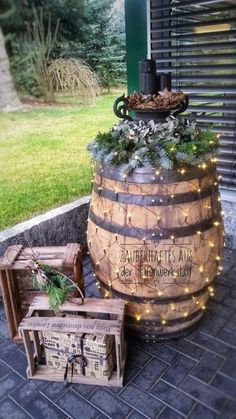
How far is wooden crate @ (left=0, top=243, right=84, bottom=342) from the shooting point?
6.59 feet

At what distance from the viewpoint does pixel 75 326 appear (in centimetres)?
175

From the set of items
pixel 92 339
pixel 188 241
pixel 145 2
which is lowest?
pixel 92 339

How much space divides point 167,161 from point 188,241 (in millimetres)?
437

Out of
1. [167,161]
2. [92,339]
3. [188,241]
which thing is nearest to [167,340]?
[92,339]

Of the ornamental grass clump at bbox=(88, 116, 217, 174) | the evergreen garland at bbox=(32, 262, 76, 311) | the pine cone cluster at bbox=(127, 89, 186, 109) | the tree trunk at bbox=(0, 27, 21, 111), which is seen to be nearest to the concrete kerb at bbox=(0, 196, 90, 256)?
the evergreen garland at bbox=(32, 262, 76, 311)

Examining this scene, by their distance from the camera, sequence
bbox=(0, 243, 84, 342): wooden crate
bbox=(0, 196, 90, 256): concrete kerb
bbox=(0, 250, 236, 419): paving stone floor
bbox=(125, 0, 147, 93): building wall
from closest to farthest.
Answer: bbox=(0, 250, 236, 419): paving stone floor
bbox=(0, 243, 84, 342): wooden crate
bbox=(0, 196, 90, 256): concrete kerb
bbox=(125, 0, 147, 93): building wall

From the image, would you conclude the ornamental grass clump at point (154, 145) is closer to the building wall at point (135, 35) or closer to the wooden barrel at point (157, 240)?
the wooden barrel at point (157, 240)

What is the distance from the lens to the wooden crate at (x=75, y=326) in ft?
5.70

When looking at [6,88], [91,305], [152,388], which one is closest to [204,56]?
[91,305]

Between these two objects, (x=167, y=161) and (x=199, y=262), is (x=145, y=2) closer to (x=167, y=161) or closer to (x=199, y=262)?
(x=167, y=161)

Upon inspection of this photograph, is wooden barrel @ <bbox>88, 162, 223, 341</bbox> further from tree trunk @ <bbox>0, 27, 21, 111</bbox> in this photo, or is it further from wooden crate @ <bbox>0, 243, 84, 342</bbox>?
tree trunk @ <bbox>0, 27, 21, 111</bbox>

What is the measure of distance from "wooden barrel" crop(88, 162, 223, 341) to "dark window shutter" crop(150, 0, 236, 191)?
109 cm

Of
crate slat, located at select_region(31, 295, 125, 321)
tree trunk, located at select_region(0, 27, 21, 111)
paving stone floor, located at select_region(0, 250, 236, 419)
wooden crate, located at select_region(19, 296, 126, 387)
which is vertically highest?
tree trunk, located at select_region(0, 27, 21, 111)

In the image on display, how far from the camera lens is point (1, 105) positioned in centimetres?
34
